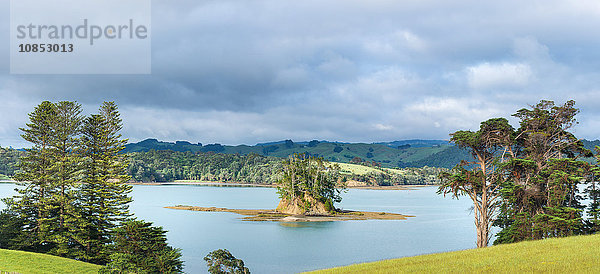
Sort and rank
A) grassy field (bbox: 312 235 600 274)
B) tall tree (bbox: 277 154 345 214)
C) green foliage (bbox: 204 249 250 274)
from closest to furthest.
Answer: grassy field (bbox: 312 235 600 274) → green foliage (bbox: 204 249 250 274) → tall tree (bbox: 277 154 345 214)

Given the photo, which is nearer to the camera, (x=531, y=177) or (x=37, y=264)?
(x=37, y=264)

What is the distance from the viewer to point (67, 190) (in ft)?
152

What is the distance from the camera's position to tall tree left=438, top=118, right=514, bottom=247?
4012 cm

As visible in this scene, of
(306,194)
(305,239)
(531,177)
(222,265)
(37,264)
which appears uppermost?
(531,177)

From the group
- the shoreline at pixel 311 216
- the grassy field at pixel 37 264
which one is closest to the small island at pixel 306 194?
the shoreline at pixel 311 216

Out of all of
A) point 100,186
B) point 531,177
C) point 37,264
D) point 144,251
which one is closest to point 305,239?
point 100,186

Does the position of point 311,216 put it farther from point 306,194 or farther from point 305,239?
point 305,239

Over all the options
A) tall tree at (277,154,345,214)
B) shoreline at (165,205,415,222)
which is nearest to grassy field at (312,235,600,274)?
shoreline at (165,205,415,222)

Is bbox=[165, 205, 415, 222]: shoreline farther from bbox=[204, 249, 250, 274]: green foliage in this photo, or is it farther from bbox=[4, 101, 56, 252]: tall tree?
bbox=[204, 249, 250, 274]: green foliage

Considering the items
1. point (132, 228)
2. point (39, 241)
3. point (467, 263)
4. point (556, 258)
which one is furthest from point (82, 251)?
point (556, 258)

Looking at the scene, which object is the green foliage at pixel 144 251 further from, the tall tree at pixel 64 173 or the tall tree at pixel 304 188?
the tall tree at pixel 304 188

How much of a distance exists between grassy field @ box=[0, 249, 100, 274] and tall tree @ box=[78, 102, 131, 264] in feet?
28.3

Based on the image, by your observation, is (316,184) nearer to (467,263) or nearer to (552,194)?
(552,194)

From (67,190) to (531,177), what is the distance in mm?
42088
